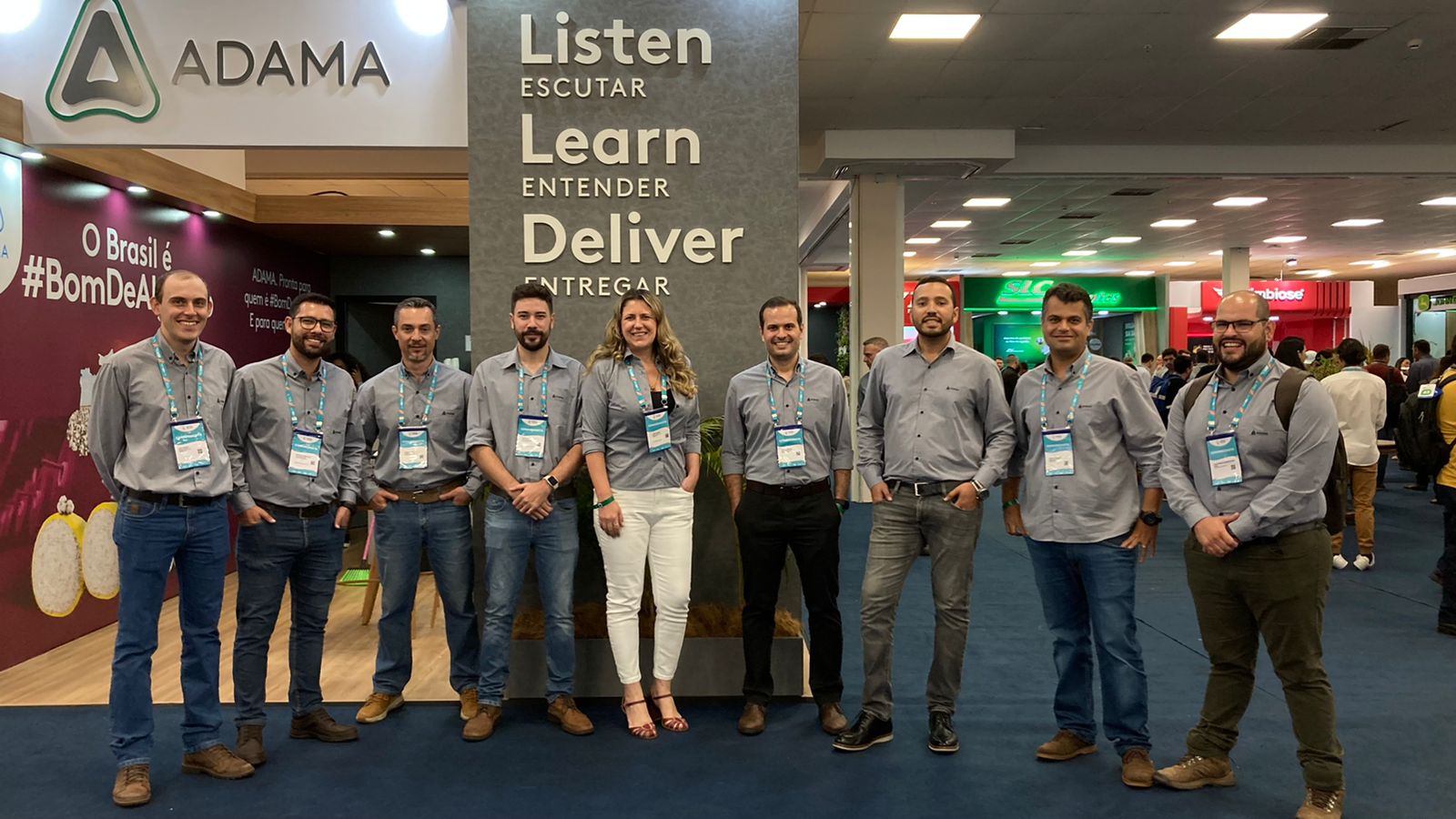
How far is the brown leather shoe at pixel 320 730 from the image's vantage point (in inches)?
143

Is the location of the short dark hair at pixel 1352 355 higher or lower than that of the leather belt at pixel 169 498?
higher

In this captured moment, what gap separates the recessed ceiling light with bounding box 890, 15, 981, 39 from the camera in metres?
6.05

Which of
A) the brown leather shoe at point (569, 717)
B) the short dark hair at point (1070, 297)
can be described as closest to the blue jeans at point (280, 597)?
the brown leather shoe at point (569, 717)

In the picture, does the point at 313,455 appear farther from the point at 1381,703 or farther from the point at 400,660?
the point at 1381,703

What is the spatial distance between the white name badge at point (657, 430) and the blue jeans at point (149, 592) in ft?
4.88

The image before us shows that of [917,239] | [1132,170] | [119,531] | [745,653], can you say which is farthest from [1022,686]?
[917,239]

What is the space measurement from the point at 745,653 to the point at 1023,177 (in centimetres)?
783

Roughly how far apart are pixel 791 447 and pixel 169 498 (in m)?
2.09

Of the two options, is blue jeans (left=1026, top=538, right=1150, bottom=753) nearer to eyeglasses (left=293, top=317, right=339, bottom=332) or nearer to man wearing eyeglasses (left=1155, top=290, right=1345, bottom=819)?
man wearing eyeglasses (left=1155, top=290, right=1345, bottom=819)

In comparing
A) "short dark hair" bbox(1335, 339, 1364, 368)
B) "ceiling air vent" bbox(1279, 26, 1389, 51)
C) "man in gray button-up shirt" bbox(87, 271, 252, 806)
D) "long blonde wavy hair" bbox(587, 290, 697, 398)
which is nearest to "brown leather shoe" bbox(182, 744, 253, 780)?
"man in gray button-up shirt" bbox(87, 271, 252, 806)

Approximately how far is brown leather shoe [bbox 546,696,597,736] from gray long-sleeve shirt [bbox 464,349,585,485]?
2.82 feet

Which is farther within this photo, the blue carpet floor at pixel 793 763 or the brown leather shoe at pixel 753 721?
the brown leather shoe at pixel 753 721

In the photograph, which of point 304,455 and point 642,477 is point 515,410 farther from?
point 304,455

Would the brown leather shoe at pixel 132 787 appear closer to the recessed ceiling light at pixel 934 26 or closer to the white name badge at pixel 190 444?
the white name badge at pixel 190 444
